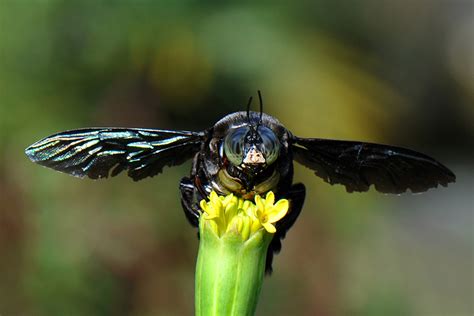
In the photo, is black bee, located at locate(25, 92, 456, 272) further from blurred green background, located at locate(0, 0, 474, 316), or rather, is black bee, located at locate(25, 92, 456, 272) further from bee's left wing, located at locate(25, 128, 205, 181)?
blurred green background, located at locate(0, 0, 474, 316)

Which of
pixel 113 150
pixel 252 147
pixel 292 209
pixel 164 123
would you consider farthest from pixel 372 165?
pixel 164 123

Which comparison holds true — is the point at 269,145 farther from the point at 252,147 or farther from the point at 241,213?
the point at 241,213

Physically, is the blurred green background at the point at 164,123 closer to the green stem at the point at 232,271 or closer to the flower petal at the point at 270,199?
the green stem at the point at 232,271

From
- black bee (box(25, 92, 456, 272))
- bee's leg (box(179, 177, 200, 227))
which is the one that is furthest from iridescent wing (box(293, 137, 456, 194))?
bee's leg (box(179, 177, 200, 227))

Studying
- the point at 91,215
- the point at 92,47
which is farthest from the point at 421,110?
the point at 91,215

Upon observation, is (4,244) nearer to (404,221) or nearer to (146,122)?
(146,122)

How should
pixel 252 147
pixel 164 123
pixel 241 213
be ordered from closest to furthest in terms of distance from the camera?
pixel 252 147
pixel 241 213
pixel 164 123
